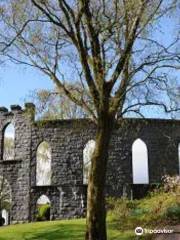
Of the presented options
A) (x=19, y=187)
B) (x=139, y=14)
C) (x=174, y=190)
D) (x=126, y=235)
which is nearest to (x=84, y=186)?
(x=19, y=187)

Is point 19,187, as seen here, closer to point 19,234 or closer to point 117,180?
point 117,180

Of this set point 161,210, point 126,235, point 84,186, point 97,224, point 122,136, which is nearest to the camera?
point 97,224

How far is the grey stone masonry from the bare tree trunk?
1407cm

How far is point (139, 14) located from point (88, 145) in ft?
54.3

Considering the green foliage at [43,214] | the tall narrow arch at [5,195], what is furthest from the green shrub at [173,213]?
the tall narrow arch at [5,195]

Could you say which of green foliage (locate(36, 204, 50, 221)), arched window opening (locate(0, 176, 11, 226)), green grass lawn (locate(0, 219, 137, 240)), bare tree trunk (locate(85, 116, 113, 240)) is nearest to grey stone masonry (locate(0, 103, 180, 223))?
green foliage (locate(36, 204, 50, 221))

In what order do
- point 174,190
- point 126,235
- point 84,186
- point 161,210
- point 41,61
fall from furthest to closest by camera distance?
point 84,186, point 174,190, point 161,210, point 41,61, point 126,235

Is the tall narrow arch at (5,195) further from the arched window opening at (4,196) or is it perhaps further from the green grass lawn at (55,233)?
the green grass lawn at (55,233)

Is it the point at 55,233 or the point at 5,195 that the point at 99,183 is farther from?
the point at 5,195

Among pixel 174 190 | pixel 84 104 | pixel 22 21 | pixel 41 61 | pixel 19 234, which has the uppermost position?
pixel 22 21

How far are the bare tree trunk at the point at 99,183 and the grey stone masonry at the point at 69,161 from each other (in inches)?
554

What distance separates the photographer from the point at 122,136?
28.7 metres

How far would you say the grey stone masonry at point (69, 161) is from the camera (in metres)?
27.5

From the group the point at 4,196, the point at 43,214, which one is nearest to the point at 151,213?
the point at 43,214
